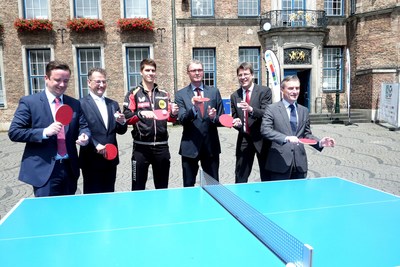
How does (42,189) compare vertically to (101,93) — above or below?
below

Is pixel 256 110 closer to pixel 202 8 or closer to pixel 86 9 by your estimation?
pixel 202 8

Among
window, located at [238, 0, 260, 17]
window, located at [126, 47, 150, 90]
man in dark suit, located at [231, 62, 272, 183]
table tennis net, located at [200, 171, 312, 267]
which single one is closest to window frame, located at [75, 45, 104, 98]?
window, located at [126, 47, 150, 90]

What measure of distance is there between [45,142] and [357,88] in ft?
60.0

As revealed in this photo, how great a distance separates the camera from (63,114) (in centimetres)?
288

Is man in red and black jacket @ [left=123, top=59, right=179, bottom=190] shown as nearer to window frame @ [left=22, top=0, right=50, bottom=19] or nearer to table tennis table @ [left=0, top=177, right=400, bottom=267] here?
table tennis table @ [left=0, top=177, right=400, bottom=267]

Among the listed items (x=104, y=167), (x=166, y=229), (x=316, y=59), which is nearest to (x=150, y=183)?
(x=104, y=167)

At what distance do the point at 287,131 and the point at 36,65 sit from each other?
1704 centimetres

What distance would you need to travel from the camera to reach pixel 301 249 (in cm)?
150

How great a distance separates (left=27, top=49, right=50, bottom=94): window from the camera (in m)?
16.9

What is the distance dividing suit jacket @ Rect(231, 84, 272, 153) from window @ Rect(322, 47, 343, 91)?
640 inches

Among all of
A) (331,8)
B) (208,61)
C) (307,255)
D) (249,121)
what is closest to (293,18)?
(331,8)

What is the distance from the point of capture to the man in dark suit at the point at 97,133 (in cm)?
358

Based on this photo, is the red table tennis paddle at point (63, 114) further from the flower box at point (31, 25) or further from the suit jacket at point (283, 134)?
the flower box at point (31, 25)

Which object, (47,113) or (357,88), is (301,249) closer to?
(47,113)
